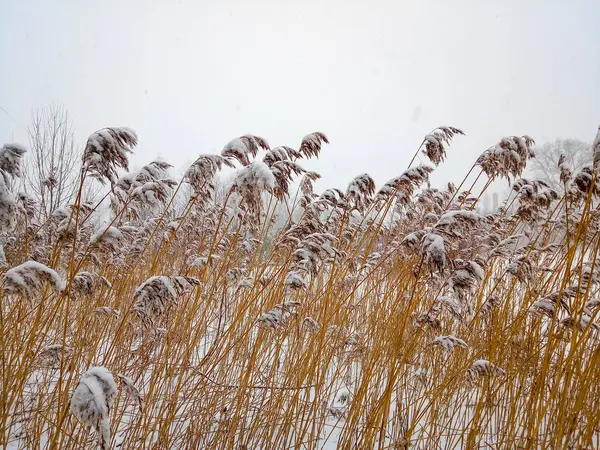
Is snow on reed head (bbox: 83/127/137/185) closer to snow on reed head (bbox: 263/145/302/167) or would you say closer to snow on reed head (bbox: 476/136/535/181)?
snow on reed head (bbox: 263/145/302/167)

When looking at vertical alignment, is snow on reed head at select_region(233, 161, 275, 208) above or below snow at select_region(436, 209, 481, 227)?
below

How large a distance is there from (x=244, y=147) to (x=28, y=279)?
1036 millimetres

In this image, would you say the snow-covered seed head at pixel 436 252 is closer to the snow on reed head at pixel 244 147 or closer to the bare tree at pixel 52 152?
the snow on reed head at pixel 244 147

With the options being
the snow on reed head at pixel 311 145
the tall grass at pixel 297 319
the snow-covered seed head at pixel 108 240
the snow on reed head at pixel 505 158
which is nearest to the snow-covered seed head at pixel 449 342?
the tall grass at pixel 297 319

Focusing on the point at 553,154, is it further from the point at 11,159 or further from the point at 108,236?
the point at 11,159

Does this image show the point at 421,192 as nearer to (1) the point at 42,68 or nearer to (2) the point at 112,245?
(2) the point at 112,245

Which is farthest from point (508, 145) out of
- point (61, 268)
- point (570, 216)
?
point (61, 268)

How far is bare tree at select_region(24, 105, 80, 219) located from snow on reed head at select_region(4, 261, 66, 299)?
11981 mm

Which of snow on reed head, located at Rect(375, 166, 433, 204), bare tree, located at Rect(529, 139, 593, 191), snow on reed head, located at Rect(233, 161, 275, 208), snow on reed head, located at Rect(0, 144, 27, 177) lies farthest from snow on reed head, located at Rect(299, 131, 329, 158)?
bare tree, located at Rect(529, 139, 593, 191)

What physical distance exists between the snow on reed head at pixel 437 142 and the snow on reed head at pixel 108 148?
1.63 metres

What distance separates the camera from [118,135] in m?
1.42

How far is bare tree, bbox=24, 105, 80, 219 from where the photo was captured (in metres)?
11.6

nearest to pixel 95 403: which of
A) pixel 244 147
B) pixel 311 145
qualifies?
pixel 244 147

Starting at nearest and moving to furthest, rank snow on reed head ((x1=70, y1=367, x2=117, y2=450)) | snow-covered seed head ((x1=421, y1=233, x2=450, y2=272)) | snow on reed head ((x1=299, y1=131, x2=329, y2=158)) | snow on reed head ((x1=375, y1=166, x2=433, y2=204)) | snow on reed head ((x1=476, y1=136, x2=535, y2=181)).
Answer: snow on reed head ((x1=70, y1=367, x2=117, y2=450)) → snow-covered seed head ((x1=421, y1=233, x2=450, y2=272)) → snow on reed head ((x1=476, y1=136, x2=535, y2=181)) → snow on reed head ((x1=375, y1=166, x2=433, y2=204)) → snow on reed head ((x1=299, y1=131, x2=329, y2=158))
